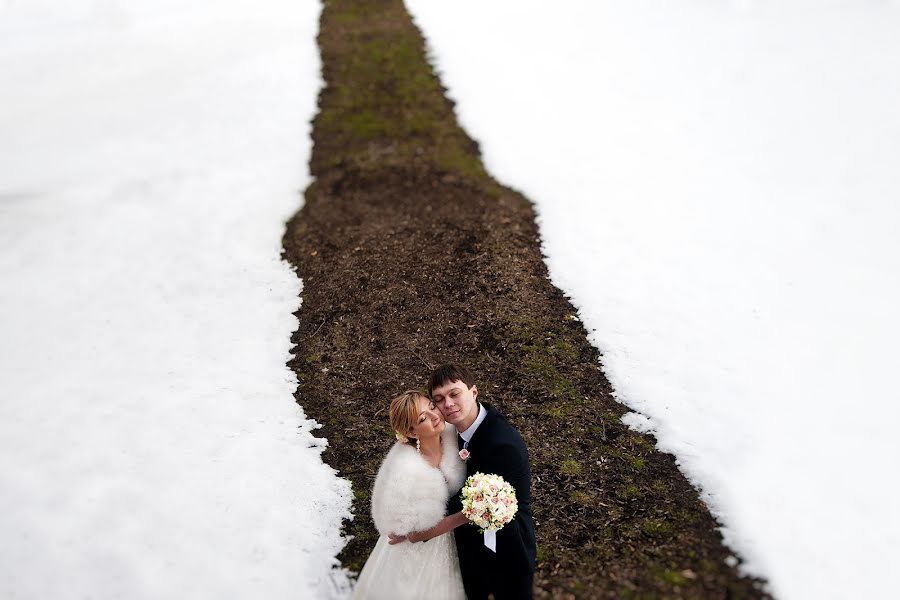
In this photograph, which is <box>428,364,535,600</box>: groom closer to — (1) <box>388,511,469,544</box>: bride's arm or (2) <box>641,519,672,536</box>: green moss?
(1) <box>388,511,469,544</box>: bride's arm

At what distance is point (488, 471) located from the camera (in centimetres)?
518

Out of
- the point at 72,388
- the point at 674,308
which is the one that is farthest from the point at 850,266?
the point at 72,388

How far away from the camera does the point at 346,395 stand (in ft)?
32.0

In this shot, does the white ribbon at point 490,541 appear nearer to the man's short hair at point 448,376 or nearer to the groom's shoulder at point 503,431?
the groom's shoulder at point 503,431

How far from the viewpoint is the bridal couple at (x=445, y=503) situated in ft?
16.7

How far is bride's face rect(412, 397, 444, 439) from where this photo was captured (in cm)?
505

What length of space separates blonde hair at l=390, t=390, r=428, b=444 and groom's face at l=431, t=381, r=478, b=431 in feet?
0.59

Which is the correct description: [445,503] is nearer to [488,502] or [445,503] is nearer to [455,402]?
[488,502]

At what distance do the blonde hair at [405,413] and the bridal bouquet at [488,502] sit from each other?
0.61 metres

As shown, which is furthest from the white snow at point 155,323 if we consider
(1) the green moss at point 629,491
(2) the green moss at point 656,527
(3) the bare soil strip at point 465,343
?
(2) the green moss at point 656,527

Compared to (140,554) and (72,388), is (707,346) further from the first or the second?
(72,388)

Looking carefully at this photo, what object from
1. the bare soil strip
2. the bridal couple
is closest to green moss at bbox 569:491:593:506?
the bare soil strip

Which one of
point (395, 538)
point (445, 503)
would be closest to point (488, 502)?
point (445, 503)

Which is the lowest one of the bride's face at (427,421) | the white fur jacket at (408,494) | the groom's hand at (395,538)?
the groom's hand at (395,538)
